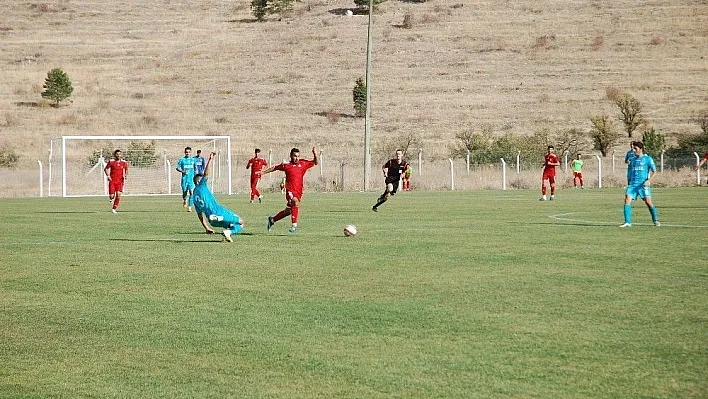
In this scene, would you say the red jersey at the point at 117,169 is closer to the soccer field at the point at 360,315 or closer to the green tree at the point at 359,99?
the soccer field at the point at 360,315

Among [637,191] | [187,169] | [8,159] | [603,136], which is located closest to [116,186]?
[187,169]

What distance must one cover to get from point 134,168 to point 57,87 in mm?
26962

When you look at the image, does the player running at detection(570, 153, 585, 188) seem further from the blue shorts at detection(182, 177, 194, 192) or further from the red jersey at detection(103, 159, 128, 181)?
the red jersey at detection(103, 159, 128, 181)

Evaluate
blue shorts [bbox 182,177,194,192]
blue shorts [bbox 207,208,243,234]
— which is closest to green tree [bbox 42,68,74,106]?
blue shorts [bbox 182,177,194,192]

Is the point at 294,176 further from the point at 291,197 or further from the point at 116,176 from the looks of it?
the point at 116,176

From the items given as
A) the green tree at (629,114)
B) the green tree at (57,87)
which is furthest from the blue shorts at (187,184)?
the green tree at (57,87)

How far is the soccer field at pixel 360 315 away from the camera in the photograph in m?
8.68

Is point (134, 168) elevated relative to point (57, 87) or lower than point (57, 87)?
lower

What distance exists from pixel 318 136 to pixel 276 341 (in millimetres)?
69239

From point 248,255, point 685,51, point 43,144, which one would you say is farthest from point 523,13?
point 248,255

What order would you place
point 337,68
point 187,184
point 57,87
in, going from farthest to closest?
point 337,68
point 57,87
point 187,184

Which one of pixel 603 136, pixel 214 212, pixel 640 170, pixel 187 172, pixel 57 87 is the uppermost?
pixel 57 87

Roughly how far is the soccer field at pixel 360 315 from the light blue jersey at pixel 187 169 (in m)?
12.5

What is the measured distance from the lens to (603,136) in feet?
236
